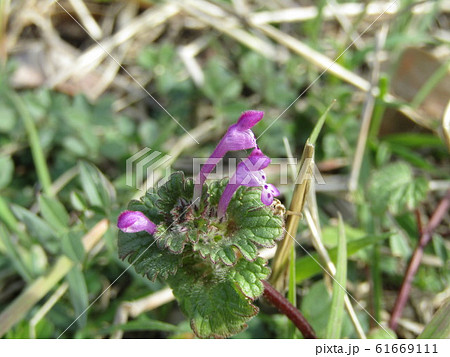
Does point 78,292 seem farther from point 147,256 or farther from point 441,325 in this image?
point 441,325

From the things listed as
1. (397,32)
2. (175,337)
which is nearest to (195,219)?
(175,337)

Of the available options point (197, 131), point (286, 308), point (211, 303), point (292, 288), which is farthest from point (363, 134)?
point (211, 303)

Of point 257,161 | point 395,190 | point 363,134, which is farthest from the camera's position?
point 363,134

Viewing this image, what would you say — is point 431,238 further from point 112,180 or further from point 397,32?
point 112,180

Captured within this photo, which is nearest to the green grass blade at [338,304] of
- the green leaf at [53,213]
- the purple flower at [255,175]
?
the purple flower at [255,175]

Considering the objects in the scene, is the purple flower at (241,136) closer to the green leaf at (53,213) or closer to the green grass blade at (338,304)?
the green grass blade at (338,304)
